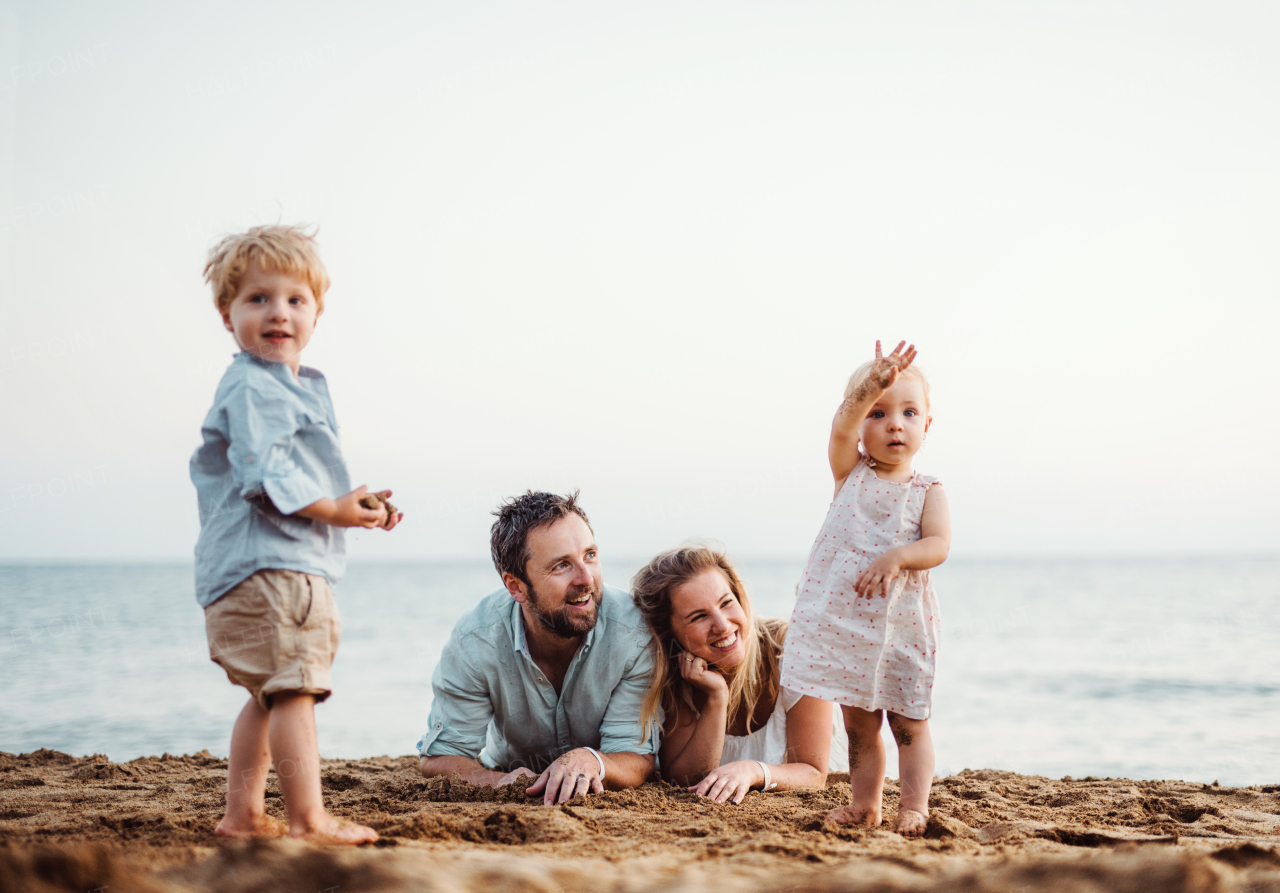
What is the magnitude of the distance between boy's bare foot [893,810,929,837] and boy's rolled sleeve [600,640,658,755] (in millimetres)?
1128

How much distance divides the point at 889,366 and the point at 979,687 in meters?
8.44

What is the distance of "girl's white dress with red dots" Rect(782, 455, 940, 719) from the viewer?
2840 millimetres

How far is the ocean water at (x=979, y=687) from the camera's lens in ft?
22.2

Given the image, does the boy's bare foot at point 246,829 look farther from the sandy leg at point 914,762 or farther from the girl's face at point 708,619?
the sandy leg at point 914,762

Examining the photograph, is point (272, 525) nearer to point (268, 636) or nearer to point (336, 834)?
point (268, 636)

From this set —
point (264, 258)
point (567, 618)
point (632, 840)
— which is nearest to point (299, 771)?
point (632, 840)

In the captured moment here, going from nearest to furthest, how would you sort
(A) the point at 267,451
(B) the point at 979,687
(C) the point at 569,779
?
(A) the point at 267,451
(C) the point at 569,779
(B) the point at 979,687

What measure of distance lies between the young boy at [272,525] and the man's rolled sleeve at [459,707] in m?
1.35

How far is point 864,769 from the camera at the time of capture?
9.32 ft

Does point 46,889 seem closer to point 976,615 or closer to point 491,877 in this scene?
point 491,877

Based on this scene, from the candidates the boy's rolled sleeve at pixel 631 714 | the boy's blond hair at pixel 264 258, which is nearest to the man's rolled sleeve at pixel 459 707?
the boy's rolled sleeve at pixel 631 714

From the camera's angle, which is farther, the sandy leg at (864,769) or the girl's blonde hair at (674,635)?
the girl's blonde hair at (674,635)

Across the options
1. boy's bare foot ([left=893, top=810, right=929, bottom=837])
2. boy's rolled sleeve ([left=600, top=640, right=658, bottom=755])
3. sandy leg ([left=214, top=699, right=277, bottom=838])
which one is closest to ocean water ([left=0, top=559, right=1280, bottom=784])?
boy's rolled sleeve ([left=600, top=640, right=658, bottom=755])

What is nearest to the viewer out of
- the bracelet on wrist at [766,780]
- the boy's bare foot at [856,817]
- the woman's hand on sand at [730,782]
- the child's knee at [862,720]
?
the boy's bare foot at [856,817]
